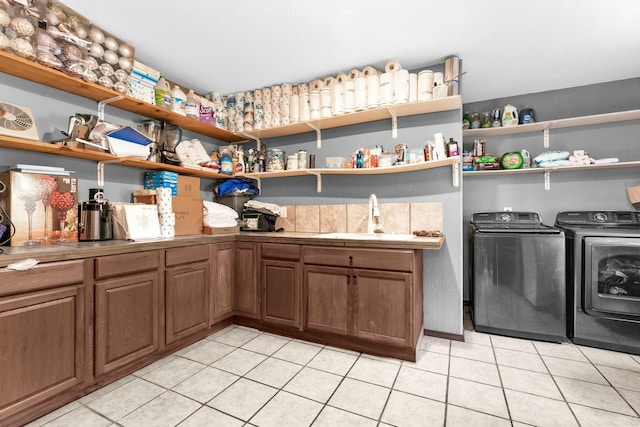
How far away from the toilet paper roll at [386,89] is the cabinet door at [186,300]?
2.19 meters

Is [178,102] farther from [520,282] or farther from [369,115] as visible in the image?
[520,282]

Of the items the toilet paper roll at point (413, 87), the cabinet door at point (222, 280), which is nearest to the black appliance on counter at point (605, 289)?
the toilet paper roll at point (413, 87)

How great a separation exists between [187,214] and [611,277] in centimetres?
385

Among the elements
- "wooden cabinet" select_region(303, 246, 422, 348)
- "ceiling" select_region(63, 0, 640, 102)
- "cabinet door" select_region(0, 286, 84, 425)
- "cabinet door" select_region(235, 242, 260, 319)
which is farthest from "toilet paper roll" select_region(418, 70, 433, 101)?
"cabinet door" select_region(0, 286, 84, 425)

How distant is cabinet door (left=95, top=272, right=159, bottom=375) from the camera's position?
1770 millimetres

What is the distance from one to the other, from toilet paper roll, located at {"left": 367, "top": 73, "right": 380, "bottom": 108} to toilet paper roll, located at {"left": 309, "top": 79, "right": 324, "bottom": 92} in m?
0.52

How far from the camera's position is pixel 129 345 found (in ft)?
6.31

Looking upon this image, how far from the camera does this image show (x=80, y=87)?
83.7 inches

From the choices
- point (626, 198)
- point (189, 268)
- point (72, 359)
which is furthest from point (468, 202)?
point (72, 359)

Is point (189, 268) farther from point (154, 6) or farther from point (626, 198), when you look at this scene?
point (626, 198)

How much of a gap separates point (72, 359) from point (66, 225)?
96cm

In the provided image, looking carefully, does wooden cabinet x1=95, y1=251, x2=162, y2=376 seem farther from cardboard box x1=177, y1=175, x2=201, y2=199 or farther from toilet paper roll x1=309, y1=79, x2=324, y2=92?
toilet paper roll x1=309, y1=79, x2=324, y2=92

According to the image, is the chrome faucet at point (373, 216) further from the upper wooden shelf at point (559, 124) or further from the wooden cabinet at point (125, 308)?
the wooden cabinet at point (125, 308)

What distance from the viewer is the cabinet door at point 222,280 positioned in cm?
262
